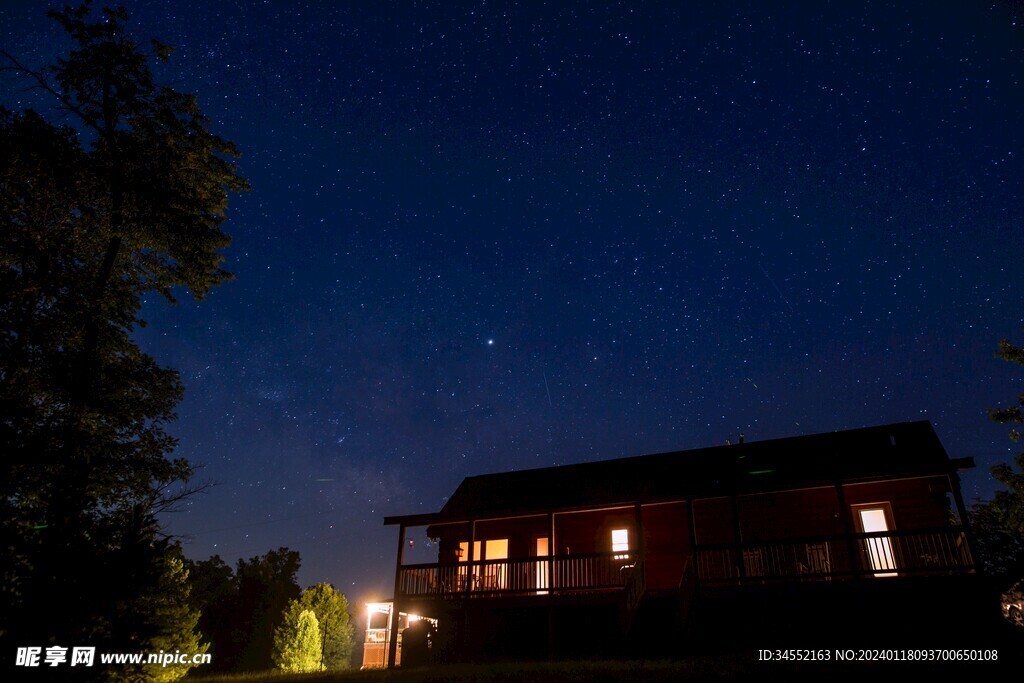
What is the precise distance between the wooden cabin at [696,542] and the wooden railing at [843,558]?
1.8 inches

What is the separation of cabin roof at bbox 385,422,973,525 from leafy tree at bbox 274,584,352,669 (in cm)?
1969

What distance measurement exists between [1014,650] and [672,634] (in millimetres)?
6720

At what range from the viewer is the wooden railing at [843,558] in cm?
1350

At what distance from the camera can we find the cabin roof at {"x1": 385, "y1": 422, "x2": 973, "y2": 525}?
1683 cm

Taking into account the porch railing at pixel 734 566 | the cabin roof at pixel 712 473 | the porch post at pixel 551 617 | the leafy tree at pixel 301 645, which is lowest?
the leafy tree at pixel 301 645

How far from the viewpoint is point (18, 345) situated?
45.8 feet

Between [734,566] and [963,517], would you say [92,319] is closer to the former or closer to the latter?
[734,566]

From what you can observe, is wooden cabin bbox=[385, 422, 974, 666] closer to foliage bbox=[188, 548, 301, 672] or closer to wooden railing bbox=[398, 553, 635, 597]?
wooden railing bbox=[398, 553, 635, 597]

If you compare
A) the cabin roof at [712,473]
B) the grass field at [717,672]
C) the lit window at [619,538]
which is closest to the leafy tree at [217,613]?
the cabin roof at [712,473]

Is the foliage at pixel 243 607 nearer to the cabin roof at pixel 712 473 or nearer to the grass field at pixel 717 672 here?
the cabin roof at pixel 712 473

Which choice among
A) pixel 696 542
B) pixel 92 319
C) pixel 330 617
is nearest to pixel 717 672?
pixel 696 542

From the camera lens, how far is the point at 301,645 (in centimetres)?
3534

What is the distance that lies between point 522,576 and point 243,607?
2188 inches

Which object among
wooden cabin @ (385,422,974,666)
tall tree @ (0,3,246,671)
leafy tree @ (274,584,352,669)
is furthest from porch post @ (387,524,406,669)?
leafy tree @ (274,584,352,669)
